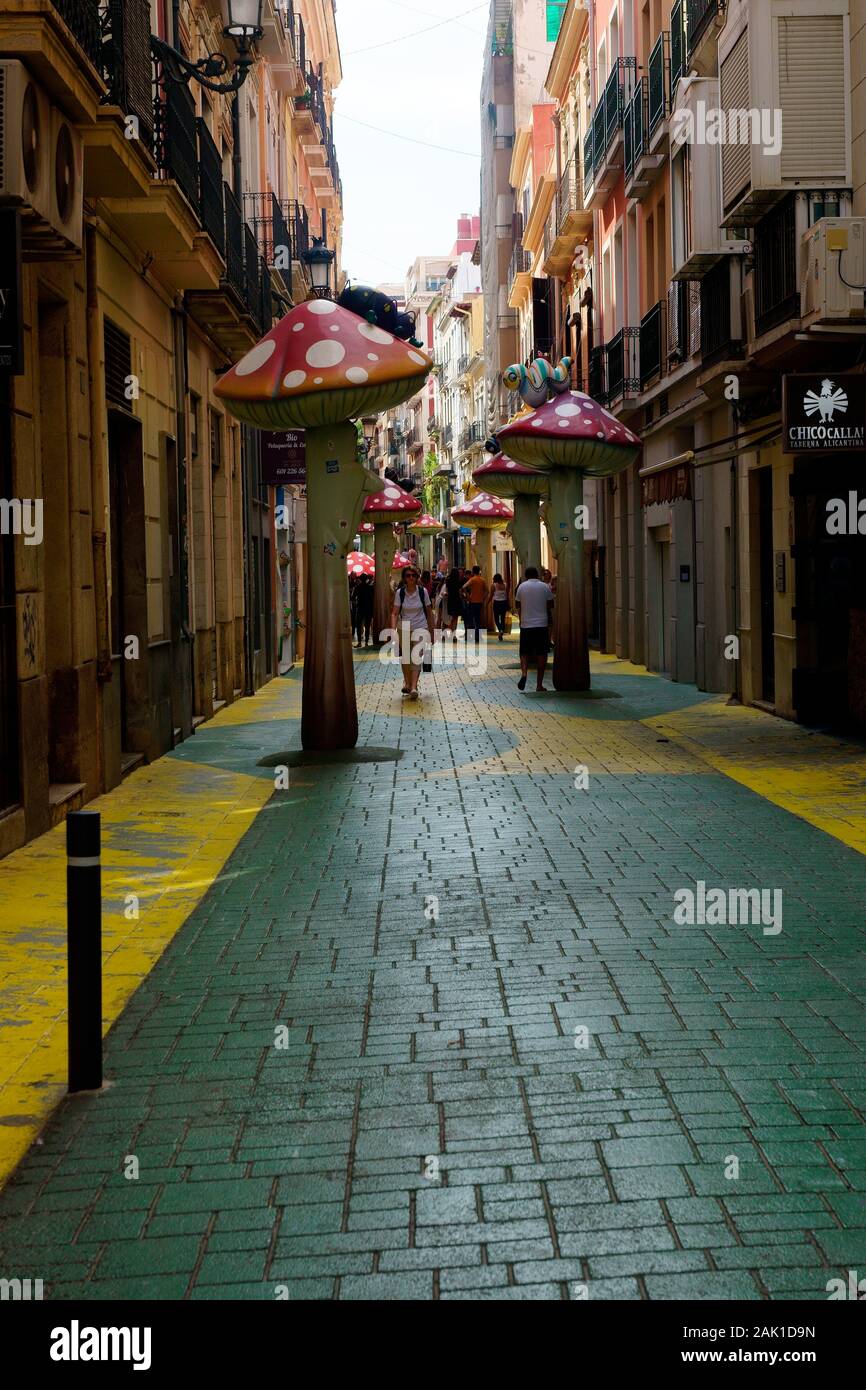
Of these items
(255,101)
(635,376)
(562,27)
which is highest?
(562,27)

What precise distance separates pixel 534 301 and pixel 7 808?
39.9m

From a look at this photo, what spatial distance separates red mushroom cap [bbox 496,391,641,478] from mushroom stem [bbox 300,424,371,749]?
6.84m

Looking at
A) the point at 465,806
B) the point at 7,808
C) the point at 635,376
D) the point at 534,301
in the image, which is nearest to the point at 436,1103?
the point at 7,808

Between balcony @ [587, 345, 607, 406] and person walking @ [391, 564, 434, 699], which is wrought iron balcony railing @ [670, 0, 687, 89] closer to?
person walking @ [391, 564, 434, 699]

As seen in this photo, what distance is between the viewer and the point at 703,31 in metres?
20.0

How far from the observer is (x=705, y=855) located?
A: 9.37m

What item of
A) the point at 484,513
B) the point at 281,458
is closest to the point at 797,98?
the point at 281,458

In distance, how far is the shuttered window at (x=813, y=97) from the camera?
15.5 m

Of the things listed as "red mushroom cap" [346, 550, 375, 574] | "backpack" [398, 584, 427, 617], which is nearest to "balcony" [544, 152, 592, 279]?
"red mushroom cap" [346, 550, 375, 574]

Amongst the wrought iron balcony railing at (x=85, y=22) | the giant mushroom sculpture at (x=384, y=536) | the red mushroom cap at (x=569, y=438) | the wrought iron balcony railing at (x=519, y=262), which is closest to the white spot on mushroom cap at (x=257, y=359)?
the wrought iron balcony railing at (x=85, y=22)

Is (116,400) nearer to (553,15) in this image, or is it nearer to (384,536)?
(384,536)

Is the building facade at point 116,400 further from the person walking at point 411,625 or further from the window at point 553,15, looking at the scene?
the window at point 553,15

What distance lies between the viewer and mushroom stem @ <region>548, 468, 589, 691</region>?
2195 cm
